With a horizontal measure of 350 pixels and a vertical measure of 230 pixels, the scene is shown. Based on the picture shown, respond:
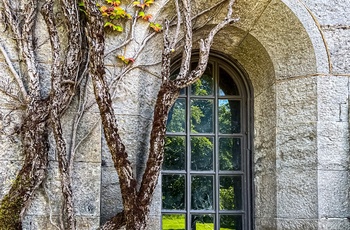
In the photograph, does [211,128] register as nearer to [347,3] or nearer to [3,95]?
[347,3]

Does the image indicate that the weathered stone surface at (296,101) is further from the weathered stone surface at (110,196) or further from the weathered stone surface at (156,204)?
the weathered stone surface at (110,196)

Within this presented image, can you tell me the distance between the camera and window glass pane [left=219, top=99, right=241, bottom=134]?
4043 millimetres

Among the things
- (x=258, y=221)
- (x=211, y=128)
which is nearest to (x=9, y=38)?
(x=211, y=128)

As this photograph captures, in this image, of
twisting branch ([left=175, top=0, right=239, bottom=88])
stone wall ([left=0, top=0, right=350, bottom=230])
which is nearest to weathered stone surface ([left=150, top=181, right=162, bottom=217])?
stone wall ([left=0, top=0, right=350, bottom=230])

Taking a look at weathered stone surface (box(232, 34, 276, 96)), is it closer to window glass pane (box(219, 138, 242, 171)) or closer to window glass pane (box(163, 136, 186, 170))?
window glass pane (box(219, 138, 242, 171))

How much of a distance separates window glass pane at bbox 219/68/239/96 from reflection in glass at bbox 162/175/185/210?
745mm

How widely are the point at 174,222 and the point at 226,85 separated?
1091mm

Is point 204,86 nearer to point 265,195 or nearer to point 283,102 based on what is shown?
point 283,102

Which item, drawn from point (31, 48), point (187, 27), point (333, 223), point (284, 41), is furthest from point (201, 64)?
point (333, 223)

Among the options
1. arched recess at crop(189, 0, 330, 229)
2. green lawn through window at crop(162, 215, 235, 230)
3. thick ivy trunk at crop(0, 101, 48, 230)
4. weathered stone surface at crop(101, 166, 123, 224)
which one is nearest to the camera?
thick ivy trunk at crop(0, 101, 48, 230)

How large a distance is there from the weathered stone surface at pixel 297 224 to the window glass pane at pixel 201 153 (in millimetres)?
692

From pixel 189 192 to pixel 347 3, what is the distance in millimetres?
1701

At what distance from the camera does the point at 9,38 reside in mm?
3291

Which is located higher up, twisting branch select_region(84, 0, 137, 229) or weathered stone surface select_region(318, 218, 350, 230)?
twisting branch select_region(84, 0, 137, 229)
